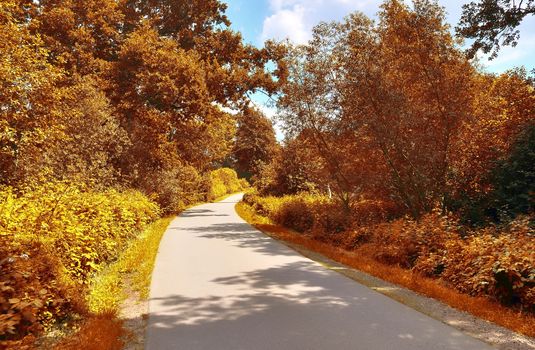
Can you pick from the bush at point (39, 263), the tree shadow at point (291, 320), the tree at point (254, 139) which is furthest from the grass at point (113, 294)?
the tree at point (254, 139)

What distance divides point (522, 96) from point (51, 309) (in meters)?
14.4

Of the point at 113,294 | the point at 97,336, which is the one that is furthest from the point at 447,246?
the point at 97,336

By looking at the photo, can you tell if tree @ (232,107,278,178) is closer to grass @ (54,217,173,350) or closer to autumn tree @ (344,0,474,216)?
autumn tree @ (344,0,474,216)

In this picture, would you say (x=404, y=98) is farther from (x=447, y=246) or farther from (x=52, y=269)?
(x=52, y=269)

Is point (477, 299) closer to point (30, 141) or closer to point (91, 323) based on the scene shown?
point (91, 323)

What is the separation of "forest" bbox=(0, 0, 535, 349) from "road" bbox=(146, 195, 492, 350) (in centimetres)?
122

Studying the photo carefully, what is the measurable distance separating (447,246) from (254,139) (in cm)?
3287

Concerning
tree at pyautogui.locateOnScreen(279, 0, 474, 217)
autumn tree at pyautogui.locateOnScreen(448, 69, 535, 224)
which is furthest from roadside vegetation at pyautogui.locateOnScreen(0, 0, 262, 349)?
autumn tree at pyautogui.locateOnScreen(448, 69, 535, 224)

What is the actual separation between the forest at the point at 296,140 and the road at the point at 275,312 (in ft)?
4.01

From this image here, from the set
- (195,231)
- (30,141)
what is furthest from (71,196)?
(195,231)

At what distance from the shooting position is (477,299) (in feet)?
22.7

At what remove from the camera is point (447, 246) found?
29.2 ft

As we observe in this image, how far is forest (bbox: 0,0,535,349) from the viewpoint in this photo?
6711mm

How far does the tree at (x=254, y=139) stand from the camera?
39875 mm
